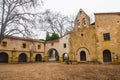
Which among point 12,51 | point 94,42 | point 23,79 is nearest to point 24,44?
point 12,51

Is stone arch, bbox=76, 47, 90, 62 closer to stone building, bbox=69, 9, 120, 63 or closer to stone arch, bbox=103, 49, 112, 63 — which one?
stone building, bbox=69, 9, 120, 63

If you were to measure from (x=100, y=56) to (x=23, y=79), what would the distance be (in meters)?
16.6

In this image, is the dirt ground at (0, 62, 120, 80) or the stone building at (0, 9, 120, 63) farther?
the stone building at (0, 9, 120, 63)

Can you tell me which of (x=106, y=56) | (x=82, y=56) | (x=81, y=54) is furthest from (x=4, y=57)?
(x=106, y=56)

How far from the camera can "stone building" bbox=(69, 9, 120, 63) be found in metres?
21.6

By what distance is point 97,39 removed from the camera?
75.4ft

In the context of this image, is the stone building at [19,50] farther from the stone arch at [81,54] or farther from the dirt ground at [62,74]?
the dirt ground at [62,74]

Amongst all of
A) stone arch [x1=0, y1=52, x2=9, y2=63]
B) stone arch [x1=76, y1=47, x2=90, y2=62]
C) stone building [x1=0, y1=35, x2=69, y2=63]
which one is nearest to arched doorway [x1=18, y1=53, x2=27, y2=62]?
stone building [x1=0, y1=35, x2=69, y2=63]

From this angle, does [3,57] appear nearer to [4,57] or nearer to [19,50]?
[4,57]

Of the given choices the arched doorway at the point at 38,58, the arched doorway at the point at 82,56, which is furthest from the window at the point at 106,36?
the arched doorway at the point at 38,58

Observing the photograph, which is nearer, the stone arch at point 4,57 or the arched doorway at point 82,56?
the arched doorway at point 82,56

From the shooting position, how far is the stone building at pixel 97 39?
21625mm

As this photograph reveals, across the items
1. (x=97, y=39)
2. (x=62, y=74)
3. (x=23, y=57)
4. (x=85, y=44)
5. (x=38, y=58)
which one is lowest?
(x=38, y=58)

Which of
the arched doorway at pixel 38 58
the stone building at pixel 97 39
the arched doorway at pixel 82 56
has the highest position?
the stone building at pixel 97 39
